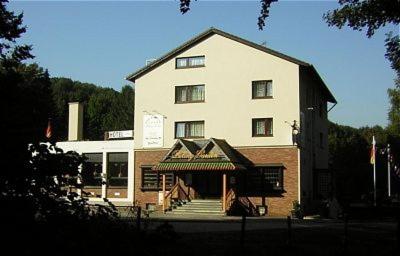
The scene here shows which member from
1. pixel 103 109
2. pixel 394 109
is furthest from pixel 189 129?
pixel 103 109

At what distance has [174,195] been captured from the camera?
38219 millimetres

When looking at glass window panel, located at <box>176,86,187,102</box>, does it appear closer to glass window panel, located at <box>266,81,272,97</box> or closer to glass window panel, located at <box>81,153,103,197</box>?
glass window panel, located at <box>266,81,272,97</box>

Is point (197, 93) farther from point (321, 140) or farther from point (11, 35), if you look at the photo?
point (11, 35)

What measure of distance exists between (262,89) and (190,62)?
547cm

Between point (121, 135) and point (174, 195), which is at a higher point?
point (121, 135)

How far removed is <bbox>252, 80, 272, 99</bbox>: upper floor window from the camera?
3788cm

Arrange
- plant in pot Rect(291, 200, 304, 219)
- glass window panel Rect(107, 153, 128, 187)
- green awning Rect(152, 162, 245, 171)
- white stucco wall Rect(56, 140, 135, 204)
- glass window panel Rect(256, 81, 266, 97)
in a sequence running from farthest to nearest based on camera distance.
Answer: glass window panel Rect(107, 153, 128, 187)
white stucco wall Rect(56, 140, 135, 204)
glass window panel Rect(256, 81, 266, 97)
green awning Rect(152, 162, 245, 171)
plant in pot Rect(291, 200, 304, 219)

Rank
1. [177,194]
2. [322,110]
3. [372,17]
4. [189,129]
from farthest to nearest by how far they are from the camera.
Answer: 1. [322,110]
2. [189,129]
3. [177,194]
4. [372,17]

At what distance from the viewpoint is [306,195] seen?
126 feet

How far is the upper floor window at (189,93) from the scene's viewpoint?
3975 centimetres

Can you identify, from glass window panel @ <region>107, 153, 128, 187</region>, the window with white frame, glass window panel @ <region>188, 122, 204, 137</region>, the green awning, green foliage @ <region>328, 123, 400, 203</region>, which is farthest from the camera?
green foliage @ <region>328, 123, 400, 203</region>

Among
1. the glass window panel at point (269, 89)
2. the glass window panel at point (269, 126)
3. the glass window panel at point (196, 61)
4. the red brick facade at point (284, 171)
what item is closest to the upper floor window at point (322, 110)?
the glass window panel at point (269, 89)

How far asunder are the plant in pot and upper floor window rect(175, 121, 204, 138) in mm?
7950

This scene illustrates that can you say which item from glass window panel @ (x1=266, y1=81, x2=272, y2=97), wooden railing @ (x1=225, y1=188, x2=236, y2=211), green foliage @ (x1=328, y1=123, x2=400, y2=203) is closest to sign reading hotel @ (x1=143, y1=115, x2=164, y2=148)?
wooden railing @ (x1=225, y1=188, x2=236, y2=211)
